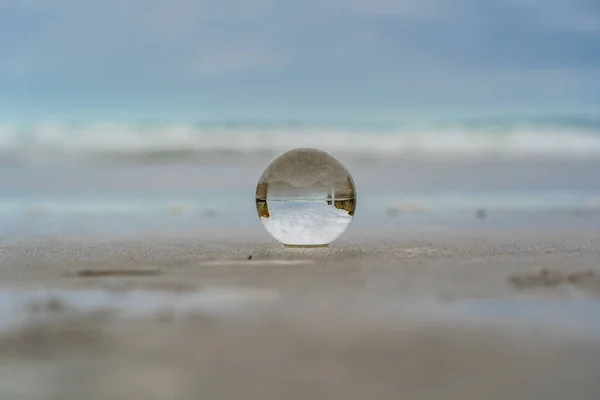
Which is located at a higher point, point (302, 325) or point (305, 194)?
point (305, 194)

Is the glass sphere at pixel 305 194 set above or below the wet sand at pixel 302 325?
above

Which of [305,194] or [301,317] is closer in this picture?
[301,317]

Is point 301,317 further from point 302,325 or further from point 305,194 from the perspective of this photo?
point 305,194

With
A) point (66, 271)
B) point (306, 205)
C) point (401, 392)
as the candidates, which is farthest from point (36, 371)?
point (306, 205)

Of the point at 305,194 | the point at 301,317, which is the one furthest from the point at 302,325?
the point at 305,194

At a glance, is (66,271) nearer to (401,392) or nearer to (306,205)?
(306,205)
